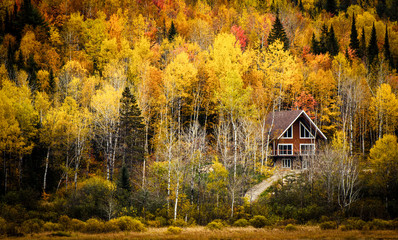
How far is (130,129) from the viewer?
40125mm

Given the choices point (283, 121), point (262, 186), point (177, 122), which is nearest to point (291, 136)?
point (283, 121)

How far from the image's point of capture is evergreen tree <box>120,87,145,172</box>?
39.2 meters

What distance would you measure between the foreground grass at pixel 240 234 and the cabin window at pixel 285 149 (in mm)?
17541

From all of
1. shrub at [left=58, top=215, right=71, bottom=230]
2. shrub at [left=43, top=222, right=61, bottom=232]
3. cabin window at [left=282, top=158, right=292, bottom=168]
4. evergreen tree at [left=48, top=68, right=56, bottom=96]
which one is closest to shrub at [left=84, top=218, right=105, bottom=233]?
shrub at [left=58, top=215, right=71, bottom=230]

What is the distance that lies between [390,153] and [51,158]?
3453 cm

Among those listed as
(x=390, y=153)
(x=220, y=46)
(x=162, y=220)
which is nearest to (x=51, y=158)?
(x=162, y=220)

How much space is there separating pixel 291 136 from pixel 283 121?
215 centimetres

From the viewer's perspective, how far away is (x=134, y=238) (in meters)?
23.5

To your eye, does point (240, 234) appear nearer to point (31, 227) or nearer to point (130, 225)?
point (130, 225)

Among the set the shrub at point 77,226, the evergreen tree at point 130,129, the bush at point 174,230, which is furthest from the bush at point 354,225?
the evergreen tree at point 130,129

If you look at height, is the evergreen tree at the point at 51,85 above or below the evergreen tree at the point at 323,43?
below

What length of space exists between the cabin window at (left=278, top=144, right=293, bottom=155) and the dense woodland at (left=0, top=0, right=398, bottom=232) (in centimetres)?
277

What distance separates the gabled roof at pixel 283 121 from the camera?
144 feet

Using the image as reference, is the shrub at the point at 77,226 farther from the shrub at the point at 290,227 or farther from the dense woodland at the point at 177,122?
the shrub at the point at 290,227
